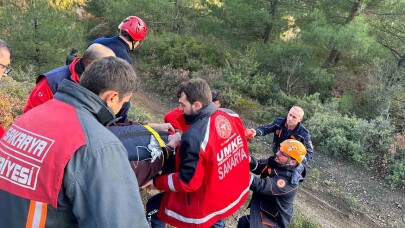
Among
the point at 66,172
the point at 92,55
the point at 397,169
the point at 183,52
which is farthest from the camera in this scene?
the point at 183,52

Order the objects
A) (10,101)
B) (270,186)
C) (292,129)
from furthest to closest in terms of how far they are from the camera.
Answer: (10,101), (292,129), (270,186)

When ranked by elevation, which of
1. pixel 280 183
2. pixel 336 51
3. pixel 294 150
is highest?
pixel 294 150

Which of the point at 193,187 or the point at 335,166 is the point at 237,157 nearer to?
the point at 193,187

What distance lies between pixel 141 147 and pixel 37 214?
2.97ft

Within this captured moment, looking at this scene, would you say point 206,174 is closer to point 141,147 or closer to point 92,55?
point 141,147

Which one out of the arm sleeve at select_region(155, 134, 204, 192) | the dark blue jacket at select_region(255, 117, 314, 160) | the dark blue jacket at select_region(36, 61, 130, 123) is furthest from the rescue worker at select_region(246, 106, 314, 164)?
the dark blue jacket at select_region(36, 61, 130, 123)

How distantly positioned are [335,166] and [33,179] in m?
8.83

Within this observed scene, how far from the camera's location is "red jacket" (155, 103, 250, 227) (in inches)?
106

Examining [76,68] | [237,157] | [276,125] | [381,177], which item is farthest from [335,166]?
[76,68]

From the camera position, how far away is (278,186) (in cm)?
348

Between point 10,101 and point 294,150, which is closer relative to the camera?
point 294,150

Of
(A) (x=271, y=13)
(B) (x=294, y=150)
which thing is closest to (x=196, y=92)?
(B) (x=294, y=150)

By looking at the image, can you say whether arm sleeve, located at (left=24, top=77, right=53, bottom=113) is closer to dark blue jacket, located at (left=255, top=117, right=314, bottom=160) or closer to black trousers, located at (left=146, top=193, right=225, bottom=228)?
black trousers, located at (left=146, top=193, right=225, bottom=228)

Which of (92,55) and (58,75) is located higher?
(92,55)
